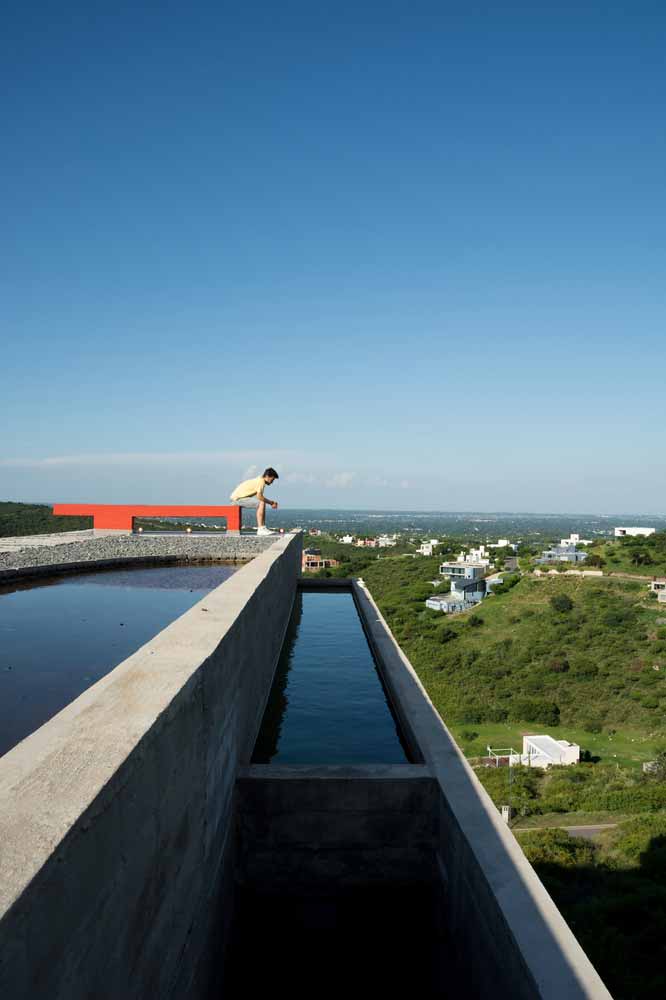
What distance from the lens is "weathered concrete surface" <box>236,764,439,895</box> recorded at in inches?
176

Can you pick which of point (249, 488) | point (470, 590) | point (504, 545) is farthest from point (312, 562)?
point (504, 545)

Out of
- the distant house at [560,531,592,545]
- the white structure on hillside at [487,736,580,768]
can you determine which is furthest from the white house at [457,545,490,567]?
the white structure on hillside at [487,736,580,768]

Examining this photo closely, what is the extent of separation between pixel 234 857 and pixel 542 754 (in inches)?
1516

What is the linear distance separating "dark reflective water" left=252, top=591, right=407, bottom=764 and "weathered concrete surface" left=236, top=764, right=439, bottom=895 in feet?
2.41

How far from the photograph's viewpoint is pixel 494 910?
3.17 m

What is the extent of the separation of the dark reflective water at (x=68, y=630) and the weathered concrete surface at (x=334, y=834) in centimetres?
149

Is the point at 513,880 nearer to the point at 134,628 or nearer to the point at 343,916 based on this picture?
the point at 343,916

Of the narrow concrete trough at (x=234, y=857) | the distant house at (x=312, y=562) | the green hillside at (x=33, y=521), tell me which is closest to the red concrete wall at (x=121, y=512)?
the green hillside at (x=33, y=521)

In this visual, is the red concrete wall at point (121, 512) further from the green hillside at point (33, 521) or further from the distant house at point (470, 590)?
the distant house at point (470, 590)

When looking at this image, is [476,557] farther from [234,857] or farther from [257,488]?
[234,857]

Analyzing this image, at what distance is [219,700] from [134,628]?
80.6 inches

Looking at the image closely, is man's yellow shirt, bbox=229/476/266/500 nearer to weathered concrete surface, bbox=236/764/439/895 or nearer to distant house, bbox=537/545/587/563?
weathered concrete surface, bbox=236/764/439/895

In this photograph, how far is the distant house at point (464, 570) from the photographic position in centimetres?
9012

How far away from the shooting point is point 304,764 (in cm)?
497
